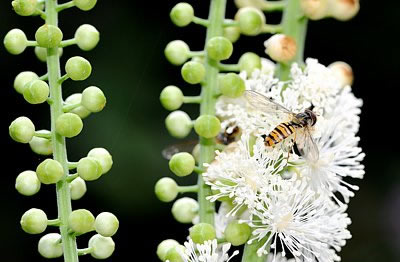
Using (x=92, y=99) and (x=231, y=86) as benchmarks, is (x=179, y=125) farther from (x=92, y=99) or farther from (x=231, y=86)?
(x=92, y=99)

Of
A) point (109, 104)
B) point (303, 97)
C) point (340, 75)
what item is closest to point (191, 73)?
point (303, 97)

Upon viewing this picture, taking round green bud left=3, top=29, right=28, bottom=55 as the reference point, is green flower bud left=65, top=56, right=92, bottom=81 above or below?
below

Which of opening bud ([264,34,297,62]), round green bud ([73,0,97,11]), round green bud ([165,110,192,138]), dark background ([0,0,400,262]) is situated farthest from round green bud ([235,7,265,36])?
dark background ([0,0,400,262])

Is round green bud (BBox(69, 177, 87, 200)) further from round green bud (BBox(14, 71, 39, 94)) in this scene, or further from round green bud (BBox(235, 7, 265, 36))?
round green bud (BBox(235, 7, 265, 36))

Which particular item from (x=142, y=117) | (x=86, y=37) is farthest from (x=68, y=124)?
(x=142, y=117)

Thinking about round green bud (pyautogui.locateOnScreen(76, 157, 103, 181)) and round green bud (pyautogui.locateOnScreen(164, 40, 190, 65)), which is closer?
round green bud (pyautogui.locateOnScreen(76, 157, 103, 181))

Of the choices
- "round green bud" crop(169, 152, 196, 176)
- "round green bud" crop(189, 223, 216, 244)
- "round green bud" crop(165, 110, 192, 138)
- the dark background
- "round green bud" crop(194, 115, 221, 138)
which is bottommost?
"round green bud" crop(189, 223, 216, 244)

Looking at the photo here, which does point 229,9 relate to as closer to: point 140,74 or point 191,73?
point 140,74
